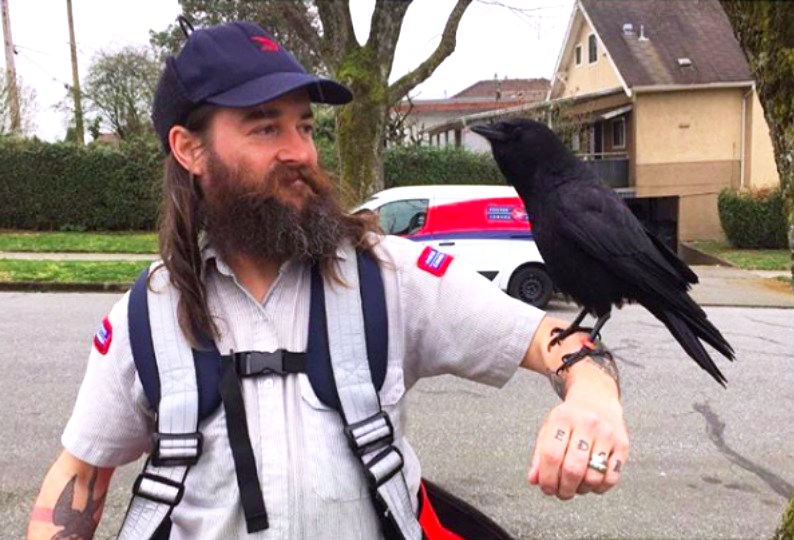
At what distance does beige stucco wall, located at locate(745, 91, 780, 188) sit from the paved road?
1810 centimetres

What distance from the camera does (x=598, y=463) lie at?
1.26 metres

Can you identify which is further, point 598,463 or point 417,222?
point 417,222

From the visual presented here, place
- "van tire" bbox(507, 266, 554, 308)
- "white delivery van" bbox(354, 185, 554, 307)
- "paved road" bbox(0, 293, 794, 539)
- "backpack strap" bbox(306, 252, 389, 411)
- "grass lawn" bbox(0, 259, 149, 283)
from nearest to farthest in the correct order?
"backpack strap" bbox(306, 252, 389, 411)
"paved road" bbox(0, 293, 794, 539)
"white delivery van" bbox(354, 185, 554, 307)
"van tire" bbox(507, 266, 554, 308)
"grass lawn" bbox(0, 259, 149, 283)

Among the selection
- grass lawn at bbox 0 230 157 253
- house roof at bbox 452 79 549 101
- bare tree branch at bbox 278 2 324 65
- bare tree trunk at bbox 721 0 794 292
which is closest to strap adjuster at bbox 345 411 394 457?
bare tree trunk at bbox 721 0 794 292

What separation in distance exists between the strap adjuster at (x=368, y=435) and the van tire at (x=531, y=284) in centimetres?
947

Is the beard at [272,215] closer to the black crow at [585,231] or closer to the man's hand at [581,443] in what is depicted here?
the black crow at [585,231]

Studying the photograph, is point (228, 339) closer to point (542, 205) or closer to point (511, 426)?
point (542, 205)

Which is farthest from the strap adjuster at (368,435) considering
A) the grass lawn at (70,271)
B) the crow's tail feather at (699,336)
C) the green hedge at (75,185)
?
the green hedge at (75,185)

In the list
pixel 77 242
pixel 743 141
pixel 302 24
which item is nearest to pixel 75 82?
pixel 77 242

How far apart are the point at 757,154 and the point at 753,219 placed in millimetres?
7114

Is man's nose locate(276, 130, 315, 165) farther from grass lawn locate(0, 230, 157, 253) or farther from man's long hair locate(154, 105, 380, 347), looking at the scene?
grass lawn locate(0, 230, 157, 253)

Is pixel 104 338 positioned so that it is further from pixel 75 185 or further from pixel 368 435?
pixel 75 185

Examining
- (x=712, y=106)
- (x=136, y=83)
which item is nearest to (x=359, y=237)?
(x=712, y=106)

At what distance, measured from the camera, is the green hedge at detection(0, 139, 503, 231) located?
20.2 metres
